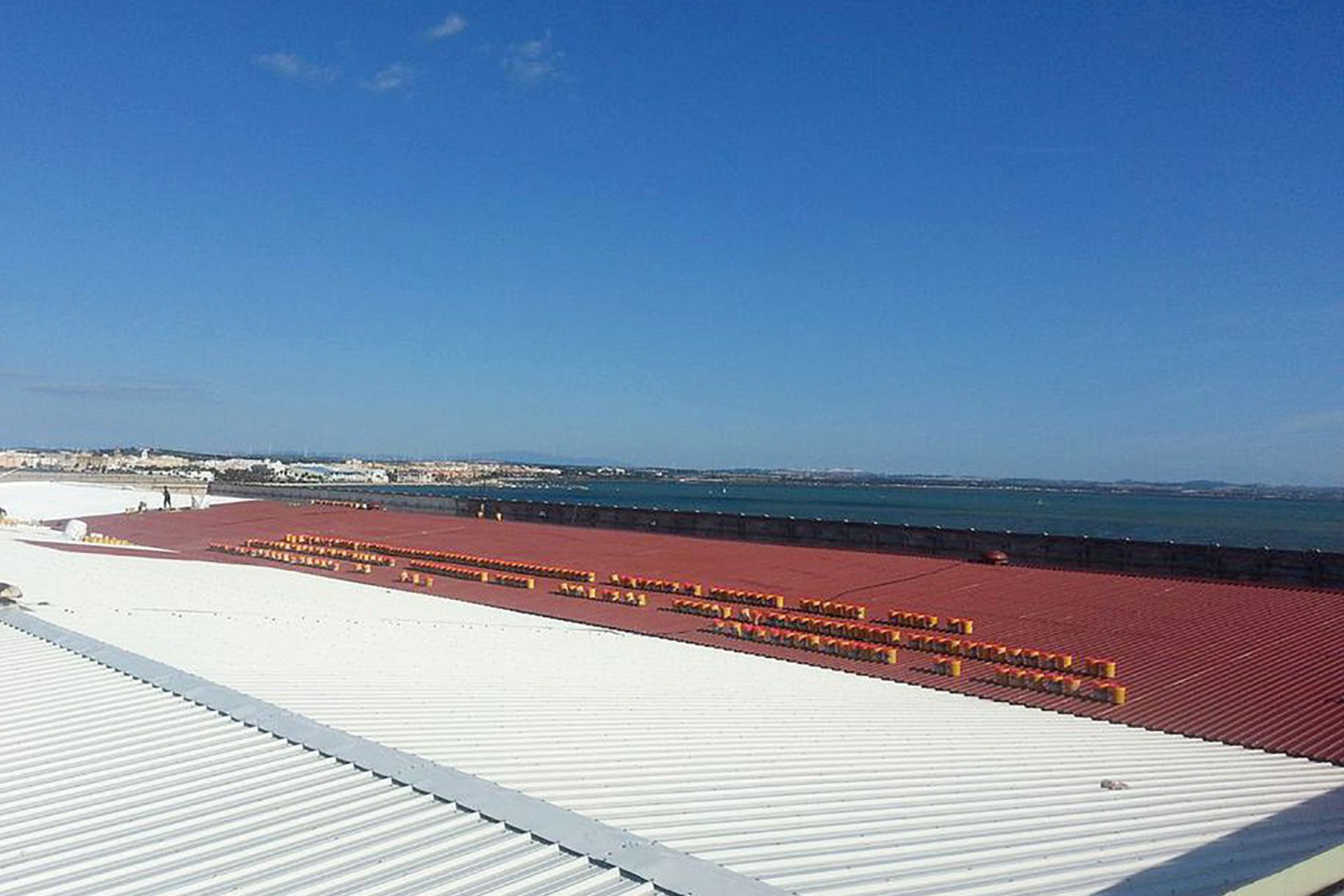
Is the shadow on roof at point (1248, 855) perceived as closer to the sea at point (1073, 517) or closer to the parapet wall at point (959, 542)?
the parapet wall at point (959, 542)

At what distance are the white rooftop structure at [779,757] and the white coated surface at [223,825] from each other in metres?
0.88

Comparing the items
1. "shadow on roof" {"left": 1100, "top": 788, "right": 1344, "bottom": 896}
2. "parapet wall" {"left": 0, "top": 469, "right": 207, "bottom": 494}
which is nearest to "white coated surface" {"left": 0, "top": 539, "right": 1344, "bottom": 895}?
"shadow on roof" {"left": 1100, "top": 788, "right": 1344, "bottom": 896}

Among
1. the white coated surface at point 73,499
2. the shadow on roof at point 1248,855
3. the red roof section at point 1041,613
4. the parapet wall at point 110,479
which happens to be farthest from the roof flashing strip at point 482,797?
the parapet wall at point 110,479

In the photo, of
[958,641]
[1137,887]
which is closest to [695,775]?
[1137,887]

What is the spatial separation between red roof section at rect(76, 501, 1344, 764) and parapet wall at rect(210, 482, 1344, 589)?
77.8 inches

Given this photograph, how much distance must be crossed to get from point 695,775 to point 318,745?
3282mm

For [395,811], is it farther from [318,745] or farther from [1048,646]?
[1048,646]

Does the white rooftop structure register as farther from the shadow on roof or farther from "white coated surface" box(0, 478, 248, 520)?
"white coated surface" box(0, 478, 248, 520)

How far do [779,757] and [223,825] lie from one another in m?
5.29

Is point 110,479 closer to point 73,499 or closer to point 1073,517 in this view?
point 73,499

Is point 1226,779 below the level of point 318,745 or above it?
below

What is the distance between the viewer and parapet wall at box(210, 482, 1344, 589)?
3000cm

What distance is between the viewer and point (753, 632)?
2256cm

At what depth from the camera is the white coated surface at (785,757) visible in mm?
7207
